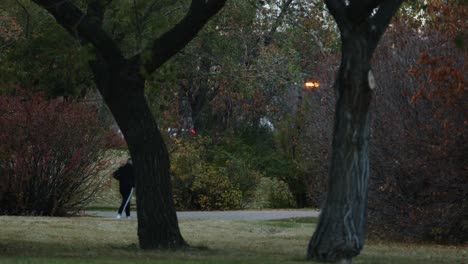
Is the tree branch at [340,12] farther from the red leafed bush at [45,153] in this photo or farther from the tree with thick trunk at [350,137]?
the red leafed bush at [45,153]

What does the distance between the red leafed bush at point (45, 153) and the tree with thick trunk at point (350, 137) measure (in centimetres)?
1378

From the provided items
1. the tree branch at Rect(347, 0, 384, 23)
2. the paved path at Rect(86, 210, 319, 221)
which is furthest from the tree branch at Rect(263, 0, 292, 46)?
the tree branch at Rect(347, 0, 384, 23)

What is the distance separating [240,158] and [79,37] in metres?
19.6

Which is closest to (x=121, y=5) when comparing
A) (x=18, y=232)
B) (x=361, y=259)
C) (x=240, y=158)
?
(x=361, y=259)

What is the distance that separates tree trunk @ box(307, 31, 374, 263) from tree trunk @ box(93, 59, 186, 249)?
3663 mm

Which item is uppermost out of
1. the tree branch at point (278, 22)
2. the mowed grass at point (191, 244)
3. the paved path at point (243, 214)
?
the tree branch at point (278, 22)

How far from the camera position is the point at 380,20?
13.7 m

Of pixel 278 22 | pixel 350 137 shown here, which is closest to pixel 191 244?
pixel 350 137

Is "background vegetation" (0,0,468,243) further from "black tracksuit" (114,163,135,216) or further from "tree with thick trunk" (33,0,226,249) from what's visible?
"black tracksuit" (114,163,135,216)

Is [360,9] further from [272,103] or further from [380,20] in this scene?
[272,103]

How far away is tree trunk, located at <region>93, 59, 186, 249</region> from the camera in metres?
16.4

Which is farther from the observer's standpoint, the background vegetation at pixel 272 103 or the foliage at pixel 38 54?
the foliage at pixel 38 54

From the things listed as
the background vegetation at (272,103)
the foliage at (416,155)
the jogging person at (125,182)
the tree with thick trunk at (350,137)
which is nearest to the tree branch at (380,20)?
the tree with thick trunk at (350,137)

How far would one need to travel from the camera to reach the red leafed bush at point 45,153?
26188 mm
